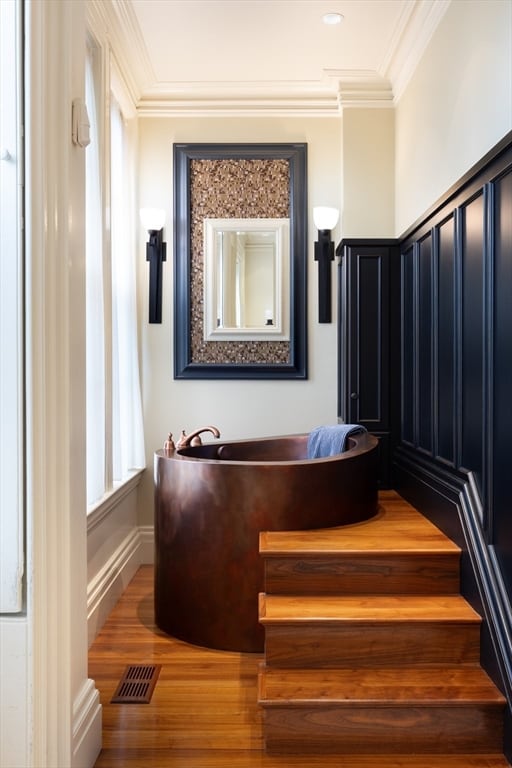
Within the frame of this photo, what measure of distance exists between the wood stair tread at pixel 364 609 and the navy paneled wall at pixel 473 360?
160 mm

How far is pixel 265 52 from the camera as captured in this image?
11.6 ft

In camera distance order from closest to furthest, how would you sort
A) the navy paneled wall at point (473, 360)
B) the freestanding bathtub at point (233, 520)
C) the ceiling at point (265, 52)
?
1. the navy paneled wall at point (473, 360)
2. the freestanding bathtub at point (233, 520)
3. the ceiling at point (265, 52)

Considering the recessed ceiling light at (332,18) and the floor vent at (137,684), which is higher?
the recessed ceiling light at (332,18)

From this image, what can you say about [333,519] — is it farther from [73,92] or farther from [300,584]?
[73,92]

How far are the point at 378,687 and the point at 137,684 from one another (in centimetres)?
97

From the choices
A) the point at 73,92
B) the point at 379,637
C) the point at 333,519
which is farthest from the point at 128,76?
the point at 379,637

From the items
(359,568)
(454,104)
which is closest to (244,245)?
(454,104)

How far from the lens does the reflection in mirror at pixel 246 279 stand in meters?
4.05

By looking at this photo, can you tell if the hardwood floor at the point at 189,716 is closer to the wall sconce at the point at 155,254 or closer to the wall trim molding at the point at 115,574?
the wall trim molding at the point at 115,574

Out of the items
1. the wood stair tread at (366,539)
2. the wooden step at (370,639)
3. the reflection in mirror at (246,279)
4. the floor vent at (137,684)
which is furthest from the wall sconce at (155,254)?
the wooden step at (370,639)

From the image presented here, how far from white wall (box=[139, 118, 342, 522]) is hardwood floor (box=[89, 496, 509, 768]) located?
5.24 feet

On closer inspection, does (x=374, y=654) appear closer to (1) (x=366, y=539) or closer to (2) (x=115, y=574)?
(1) (x=366, y=539)

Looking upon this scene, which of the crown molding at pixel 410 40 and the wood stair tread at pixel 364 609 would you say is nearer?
the wood stair tread at pixel 364 609

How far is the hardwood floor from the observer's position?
1.88m
